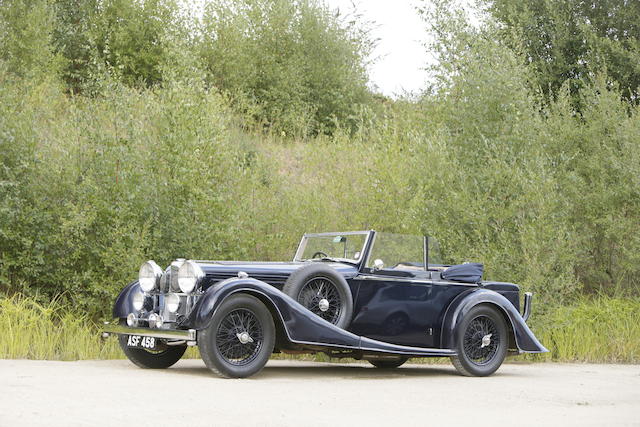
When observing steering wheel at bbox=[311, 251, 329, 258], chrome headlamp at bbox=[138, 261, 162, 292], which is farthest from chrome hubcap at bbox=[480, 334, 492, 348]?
chrome headlamp at bbox=[138, 261, 162, 292]

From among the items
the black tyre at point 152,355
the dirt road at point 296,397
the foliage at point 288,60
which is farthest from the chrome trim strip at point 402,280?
the foliage at point 288,60

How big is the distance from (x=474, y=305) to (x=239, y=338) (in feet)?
9.59

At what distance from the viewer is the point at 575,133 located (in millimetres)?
17766

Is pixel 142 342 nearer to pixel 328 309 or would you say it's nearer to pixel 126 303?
pixel 126 303

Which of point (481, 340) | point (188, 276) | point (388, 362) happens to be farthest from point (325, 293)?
point (388, 362)

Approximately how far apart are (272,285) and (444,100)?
945 cm

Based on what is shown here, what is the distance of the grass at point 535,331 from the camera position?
10.3 meters

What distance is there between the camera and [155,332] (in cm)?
796

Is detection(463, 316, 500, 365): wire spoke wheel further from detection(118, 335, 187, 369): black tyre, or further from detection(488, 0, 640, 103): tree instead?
detection(488, 0, 640, 103): tree

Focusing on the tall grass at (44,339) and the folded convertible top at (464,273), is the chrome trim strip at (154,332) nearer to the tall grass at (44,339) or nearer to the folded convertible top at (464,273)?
the tall grass at (44,339)

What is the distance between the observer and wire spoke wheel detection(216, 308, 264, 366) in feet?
25.8

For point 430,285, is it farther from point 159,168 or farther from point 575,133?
point 575,133

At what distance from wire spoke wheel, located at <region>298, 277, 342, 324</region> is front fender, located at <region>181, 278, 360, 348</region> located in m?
0.28

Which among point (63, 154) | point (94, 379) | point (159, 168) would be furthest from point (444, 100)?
point (94, 379)
